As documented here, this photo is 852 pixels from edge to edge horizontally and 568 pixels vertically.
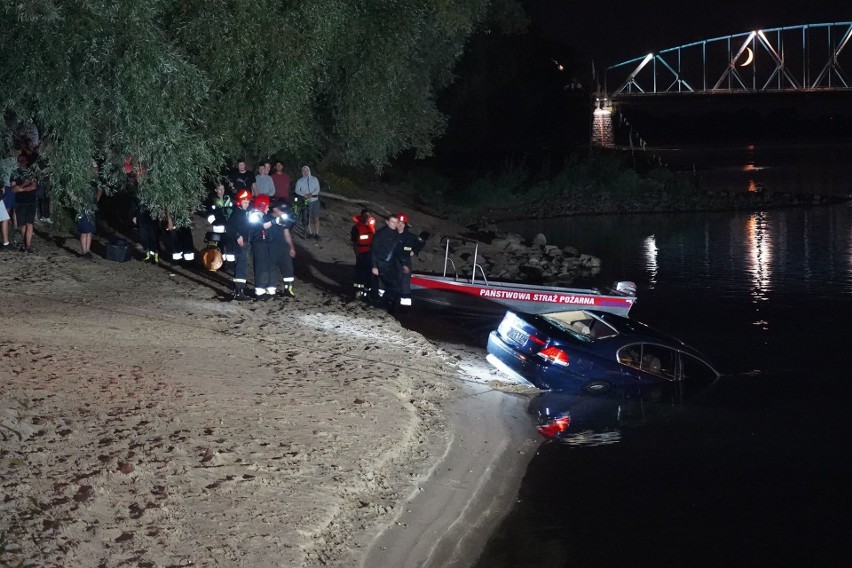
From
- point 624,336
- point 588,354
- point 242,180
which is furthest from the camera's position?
point 242,180

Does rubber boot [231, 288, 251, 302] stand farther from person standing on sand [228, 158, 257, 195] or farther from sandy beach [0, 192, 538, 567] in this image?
person standing on sand [228, 158, 257, 195]

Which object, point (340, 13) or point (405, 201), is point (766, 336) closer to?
point (340, 13)

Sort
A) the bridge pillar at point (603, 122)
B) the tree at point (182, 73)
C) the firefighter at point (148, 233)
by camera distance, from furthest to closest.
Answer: the bridge pillar at point (603, 122)
the firefighter at point (148, 233)
the tree at point (182, 73)

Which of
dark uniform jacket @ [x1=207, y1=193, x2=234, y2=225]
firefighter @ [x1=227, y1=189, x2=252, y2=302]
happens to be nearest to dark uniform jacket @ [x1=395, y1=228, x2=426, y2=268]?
firefighter @ [x1=227, y1=189, x2=252, y2=302]

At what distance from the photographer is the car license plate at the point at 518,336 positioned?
47.1ft

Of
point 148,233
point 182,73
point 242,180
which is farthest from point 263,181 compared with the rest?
point 182,73

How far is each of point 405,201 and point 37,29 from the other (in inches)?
1250

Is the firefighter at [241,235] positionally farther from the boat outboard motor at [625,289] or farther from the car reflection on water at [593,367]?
the boat outboard motor at [625,289]

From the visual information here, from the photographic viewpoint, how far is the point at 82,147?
12773mm

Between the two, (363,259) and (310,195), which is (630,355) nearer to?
(363,259)

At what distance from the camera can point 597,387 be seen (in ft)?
48.0

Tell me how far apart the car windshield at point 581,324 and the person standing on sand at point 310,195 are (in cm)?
992

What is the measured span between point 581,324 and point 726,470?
3.93 m

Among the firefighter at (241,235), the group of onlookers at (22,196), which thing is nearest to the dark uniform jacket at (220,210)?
the firefighter at (241,235)
